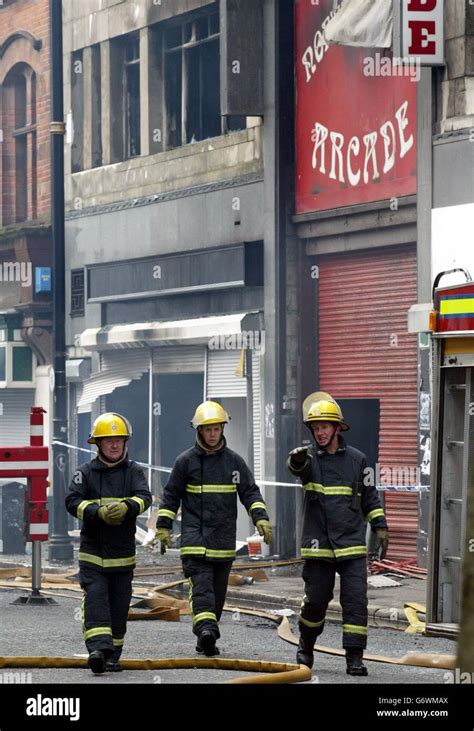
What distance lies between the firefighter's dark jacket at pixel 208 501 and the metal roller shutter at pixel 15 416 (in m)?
17.9

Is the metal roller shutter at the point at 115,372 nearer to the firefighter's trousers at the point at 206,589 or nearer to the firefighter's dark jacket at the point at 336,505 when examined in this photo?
the firefighter's trousers at the point at 206,589

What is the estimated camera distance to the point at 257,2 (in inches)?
882

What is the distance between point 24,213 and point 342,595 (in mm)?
19829

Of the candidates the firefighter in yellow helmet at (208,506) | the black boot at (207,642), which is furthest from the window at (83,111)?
the black boot at (207,642)

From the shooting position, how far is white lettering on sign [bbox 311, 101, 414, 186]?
20.0 metres

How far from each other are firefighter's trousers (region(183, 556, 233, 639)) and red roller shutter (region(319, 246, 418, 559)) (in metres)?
7.57

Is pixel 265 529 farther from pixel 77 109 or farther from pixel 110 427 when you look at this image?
pixel 77 109

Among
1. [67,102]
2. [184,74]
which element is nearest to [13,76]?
[67,102]

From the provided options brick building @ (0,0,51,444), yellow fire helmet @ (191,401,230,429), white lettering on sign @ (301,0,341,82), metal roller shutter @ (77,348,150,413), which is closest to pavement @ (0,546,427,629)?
yellow fire helmet @ (191,401,230,429)

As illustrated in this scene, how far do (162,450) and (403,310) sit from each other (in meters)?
6.14

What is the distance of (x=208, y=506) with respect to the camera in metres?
12.3

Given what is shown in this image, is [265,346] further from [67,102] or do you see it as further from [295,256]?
[67,102]

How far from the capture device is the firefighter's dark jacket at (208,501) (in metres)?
12.3
